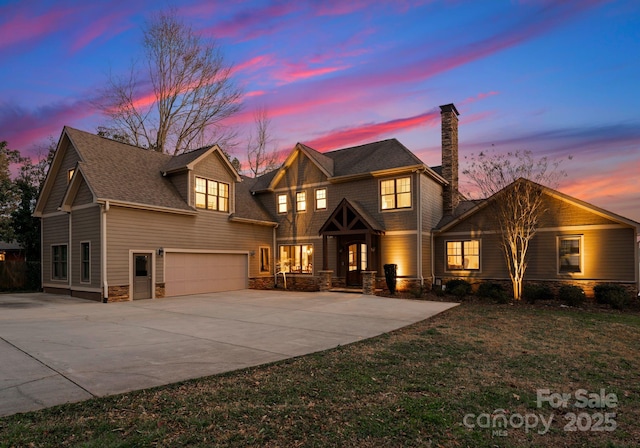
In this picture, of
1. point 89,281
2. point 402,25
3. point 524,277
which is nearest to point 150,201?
point 89,281

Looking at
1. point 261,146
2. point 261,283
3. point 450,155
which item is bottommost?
point 261,283

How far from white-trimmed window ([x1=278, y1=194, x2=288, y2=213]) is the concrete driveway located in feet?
28.9

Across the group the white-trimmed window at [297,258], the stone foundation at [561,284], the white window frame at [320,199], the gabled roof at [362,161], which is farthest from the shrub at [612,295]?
the white-trimmed window at [297,258]

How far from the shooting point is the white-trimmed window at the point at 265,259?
73.8 ft

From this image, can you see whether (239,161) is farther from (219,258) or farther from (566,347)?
(566,347)

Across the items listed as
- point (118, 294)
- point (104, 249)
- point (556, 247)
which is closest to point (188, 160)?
point (104, 249)

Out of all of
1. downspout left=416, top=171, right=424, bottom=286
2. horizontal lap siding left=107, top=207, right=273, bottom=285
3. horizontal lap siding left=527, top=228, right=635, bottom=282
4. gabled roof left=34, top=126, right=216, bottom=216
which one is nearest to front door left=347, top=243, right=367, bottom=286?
downspout left=416, top=171, right=424, bottom=286

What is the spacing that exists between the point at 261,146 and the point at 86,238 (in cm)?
2331

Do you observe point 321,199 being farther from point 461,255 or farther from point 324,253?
point 461,255

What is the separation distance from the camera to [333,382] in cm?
520

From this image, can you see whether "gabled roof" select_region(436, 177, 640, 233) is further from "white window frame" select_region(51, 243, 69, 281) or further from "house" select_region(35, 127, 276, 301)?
"white window frame" select_region(51, 243, 69, 281)

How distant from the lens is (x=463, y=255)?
18656mm

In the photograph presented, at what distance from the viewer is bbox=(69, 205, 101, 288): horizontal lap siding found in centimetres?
1510

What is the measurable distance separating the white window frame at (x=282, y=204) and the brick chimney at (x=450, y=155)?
9240mm
